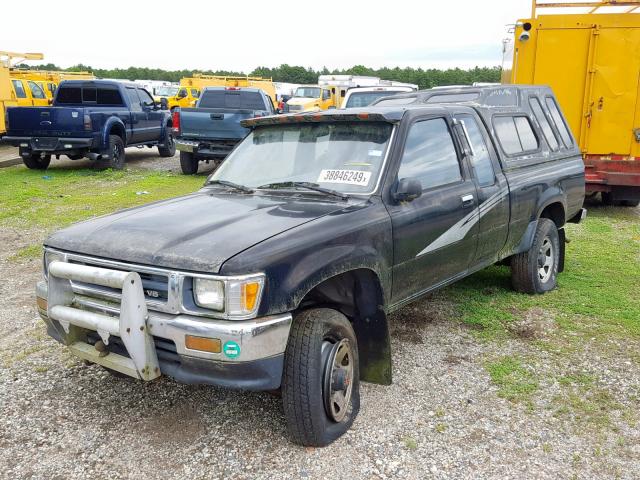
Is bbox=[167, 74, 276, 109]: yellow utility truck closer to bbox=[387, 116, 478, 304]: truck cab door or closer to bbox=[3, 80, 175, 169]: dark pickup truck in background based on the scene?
bbox=[3, 80, 175, 169]: dark pickup truck in background

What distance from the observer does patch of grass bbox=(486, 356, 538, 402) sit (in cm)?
405

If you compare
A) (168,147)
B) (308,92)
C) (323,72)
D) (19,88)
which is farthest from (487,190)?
(323,72)

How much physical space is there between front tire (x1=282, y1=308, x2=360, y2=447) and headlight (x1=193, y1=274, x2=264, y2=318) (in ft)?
1.22

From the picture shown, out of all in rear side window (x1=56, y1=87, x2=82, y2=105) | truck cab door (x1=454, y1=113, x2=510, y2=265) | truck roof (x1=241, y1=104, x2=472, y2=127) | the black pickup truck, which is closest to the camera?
the black pickup truck

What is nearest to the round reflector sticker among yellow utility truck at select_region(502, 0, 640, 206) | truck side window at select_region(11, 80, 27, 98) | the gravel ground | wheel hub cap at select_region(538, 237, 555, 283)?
the gravel ground

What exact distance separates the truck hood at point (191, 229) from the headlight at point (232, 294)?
79 millimetres

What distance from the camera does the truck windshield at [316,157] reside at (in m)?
4.08

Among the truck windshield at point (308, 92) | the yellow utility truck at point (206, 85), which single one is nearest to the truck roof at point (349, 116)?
the yellow utility truck at point (206, 85)

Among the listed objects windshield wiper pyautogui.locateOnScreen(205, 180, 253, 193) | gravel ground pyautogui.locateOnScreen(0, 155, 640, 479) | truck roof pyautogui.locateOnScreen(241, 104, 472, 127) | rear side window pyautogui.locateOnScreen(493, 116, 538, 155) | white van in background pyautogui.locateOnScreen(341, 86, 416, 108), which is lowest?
gravel ground pyautogui.locateOnScreen(0, 155, 640, 479)

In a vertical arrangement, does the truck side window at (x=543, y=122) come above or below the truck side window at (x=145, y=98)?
below

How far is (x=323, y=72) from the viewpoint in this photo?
7531 centimetres

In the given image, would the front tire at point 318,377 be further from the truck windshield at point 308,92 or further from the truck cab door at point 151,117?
the truck windshield at point 308,92

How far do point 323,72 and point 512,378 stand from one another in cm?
7416

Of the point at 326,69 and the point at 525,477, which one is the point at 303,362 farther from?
the point at 326,69
